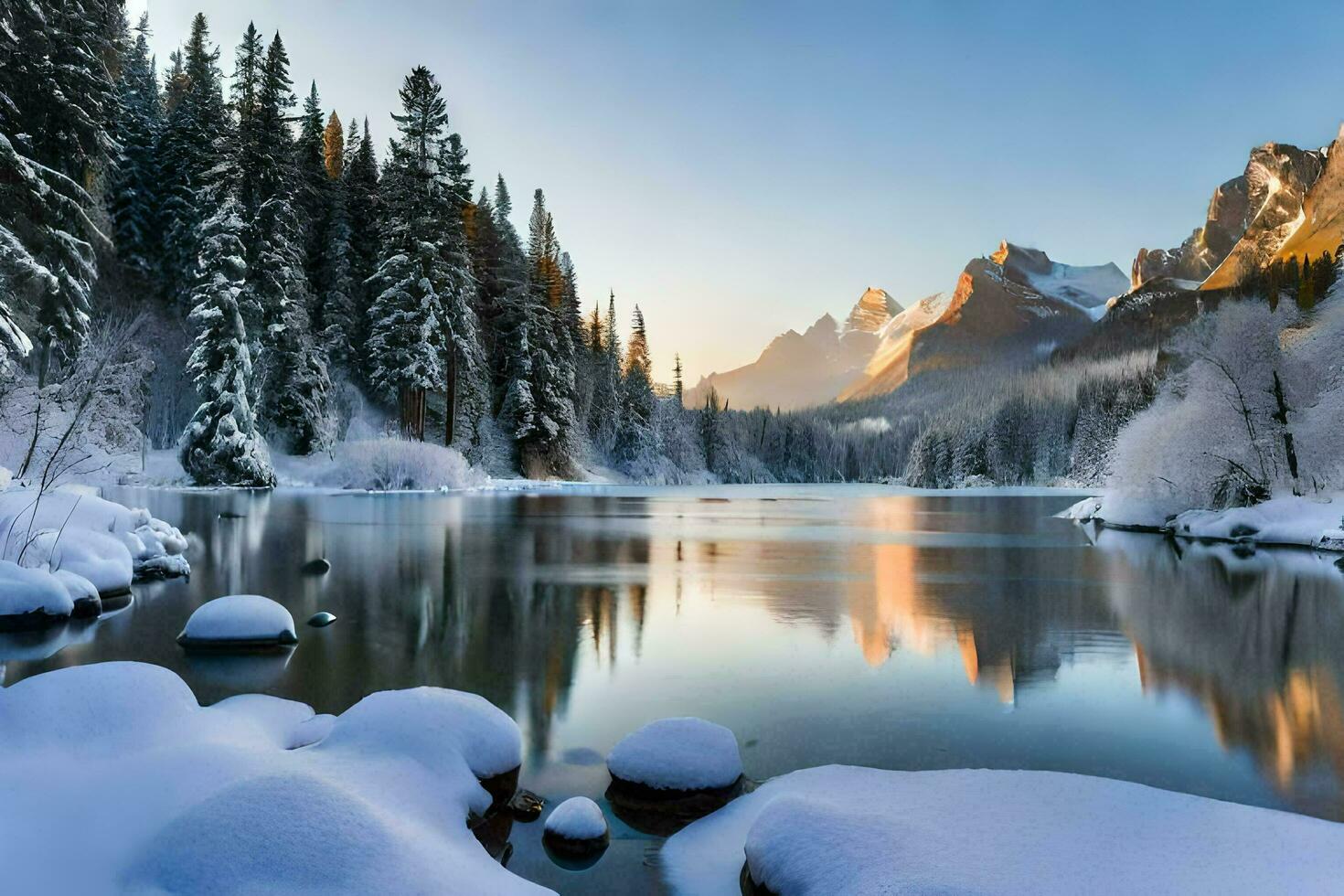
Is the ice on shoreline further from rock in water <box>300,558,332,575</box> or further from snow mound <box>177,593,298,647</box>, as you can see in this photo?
snow mound <box>177,593,298,647</box>

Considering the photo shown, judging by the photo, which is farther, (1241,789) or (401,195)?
(401,195)

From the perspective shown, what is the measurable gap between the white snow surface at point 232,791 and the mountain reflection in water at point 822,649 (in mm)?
943

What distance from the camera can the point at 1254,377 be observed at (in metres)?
25.6

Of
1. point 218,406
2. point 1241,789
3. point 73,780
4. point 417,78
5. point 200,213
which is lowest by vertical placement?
point 1241,789

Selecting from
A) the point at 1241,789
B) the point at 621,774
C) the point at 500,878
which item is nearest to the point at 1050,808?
the point at 1241,789

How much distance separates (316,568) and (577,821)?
1158cm

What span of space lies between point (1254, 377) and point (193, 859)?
Result: 3116cm

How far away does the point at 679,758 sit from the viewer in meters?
5.22

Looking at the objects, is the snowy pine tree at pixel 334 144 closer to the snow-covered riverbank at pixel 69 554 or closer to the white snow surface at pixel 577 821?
A: the snow-covered riverbank at pixel 69 554

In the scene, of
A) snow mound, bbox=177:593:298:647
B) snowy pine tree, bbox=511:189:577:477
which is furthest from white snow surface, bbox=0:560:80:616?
snowy pine tree, bbox=511:189:577:477

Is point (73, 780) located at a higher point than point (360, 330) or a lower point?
lower

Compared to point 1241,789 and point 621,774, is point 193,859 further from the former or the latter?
point 1241,789

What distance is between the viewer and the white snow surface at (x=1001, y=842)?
3479mm

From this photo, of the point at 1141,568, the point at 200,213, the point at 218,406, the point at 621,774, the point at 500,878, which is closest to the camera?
the point at 500,878
